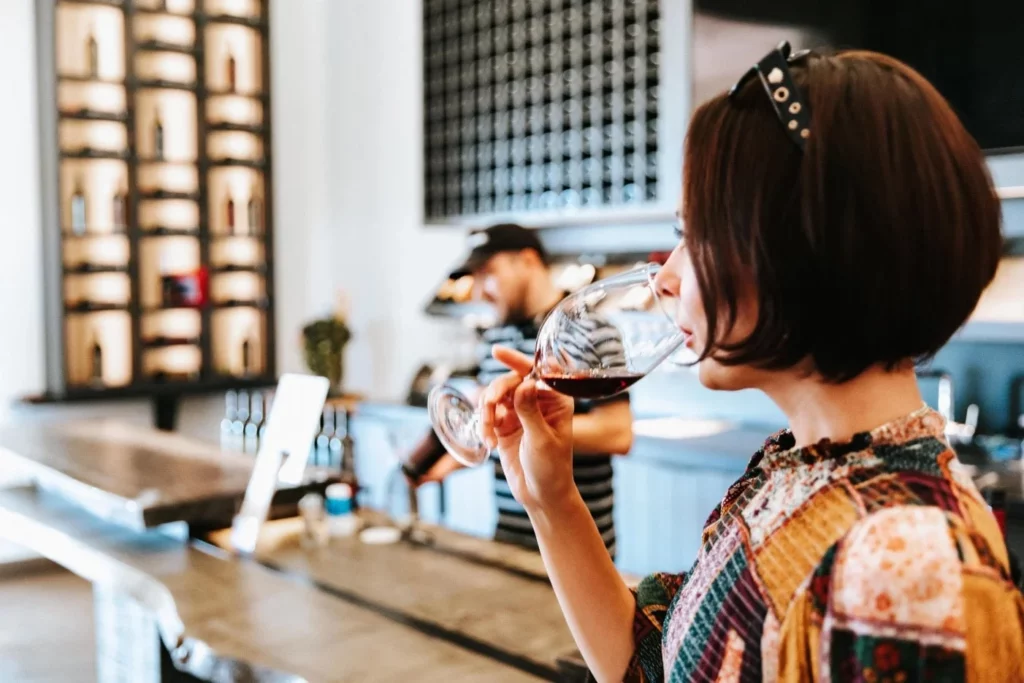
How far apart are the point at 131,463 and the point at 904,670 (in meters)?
2.77

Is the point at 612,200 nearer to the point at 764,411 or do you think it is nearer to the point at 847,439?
Result: the point at 764,411

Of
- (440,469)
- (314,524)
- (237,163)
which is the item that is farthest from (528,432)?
(237,163)

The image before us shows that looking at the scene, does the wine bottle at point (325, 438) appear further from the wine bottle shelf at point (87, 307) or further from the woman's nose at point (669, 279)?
the woman's nose at point (669, 279)

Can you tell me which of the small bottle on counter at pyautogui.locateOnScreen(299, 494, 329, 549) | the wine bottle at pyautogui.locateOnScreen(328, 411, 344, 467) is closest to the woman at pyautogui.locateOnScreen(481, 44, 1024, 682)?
the small bottle on counter at pyautogui.locateOnScreen(299, 494, 329, 549)

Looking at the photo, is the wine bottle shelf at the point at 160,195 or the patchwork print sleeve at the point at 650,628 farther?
the wine bottle shelf at the point at 160,195

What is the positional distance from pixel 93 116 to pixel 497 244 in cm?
317

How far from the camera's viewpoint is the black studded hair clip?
0.67m

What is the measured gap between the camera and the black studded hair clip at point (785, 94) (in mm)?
667

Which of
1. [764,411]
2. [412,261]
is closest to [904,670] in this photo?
[764,411]

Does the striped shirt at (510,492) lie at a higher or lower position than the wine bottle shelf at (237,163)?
lower

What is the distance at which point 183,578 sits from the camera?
210 centimetres

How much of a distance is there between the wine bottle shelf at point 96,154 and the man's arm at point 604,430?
378 cm

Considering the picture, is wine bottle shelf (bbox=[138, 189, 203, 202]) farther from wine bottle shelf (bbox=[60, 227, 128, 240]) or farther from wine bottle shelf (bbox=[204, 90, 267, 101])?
wine bottle shelf (bbox=[204, 90, 267, 101])

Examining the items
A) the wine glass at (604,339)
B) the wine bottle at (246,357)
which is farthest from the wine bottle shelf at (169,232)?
the wine glass at (604,339)
